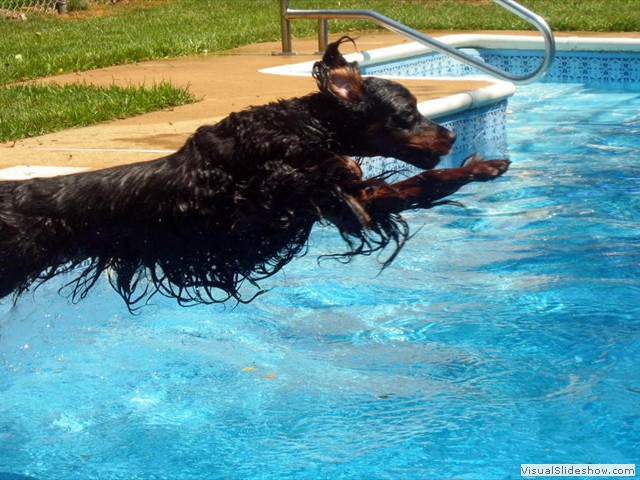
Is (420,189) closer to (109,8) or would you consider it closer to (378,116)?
(378,116)

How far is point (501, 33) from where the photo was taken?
1291 centimetres

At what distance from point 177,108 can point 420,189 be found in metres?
4.22

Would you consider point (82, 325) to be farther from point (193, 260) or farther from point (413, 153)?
point (413, 153)

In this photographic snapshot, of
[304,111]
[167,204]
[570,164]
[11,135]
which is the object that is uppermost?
[304,111]

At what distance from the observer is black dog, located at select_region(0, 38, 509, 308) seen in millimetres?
3684

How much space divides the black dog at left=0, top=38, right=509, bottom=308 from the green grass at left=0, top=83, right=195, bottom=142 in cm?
329

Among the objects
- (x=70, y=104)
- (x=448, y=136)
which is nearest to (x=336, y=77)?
(x=448, y=136)

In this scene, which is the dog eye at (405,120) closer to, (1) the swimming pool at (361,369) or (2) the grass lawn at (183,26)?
(1) the swimming pool at (361,369)

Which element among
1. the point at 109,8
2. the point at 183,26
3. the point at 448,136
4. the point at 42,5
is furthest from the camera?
the point at 109,8

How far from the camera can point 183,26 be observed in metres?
14.2

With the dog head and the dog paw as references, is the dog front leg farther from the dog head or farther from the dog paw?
the dog head

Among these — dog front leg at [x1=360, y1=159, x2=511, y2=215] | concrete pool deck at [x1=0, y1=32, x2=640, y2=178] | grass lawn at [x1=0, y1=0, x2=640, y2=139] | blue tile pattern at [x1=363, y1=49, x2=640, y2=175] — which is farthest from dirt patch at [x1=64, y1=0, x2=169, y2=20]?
dog front leg at [x1=360, y1=159, x2=511, y2=215]

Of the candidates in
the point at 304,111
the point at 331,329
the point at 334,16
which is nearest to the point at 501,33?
the point at 334,16

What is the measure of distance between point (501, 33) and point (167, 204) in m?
9.92
